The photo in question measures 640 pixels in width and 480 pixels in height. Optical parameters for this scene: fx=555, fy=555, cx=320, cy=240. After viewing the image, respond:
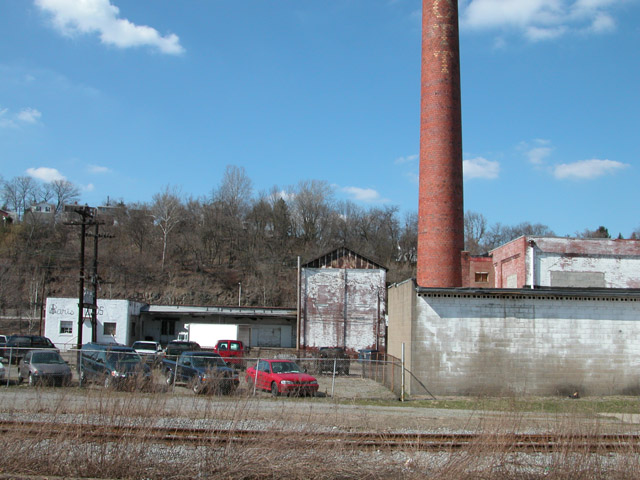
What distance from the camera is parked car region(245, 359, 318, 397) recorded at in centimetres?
1880

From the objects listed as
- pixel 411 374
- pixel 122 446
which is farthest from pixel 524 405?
pixel 122 446

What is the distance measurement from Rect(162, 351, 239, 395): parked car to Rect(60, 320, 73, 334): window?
26273 millimetres

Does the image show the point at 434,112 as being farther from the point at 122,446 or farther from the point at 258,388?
the point at 122,446

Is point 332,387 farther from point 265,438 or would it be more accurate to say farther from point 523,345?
point 265,438

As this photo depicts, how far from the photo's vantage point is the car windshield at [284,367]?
20.1 meters

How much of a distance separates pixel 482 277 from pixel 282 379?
18.1m

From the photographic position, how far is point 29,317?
56.1 metres

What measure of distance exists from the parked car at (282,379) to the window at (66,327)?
1147 inches

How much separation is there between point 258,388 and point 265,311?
92.8ft

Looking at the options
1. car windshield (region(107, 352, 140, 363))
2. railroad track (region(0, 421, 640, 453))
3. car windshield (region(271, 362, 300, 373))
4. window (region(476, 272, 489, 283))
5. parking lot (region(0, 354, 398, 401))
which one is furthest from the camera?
window (region(476, 272, 489, 283))

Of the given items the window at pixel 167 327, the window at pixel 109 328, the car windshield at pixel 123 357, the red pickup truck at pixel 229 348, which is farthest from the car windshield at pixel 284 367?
the window at pixel 167 327

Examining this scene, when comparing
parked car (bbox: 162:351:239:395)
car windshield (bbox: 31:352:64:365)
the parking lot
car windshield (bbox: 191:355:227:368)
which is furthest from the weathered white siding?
car windshield (bbox: 31:352:64:365)

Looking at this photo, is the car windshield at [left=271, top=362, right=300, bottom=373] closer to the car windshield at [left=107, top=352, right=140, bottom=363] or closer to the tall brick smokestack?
the car windshield at [left=107, top=352, right=140, bottom=363]

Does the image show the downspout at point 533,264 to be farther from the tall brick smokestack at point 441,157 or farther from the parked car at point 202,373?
the parked car at point 202,373
